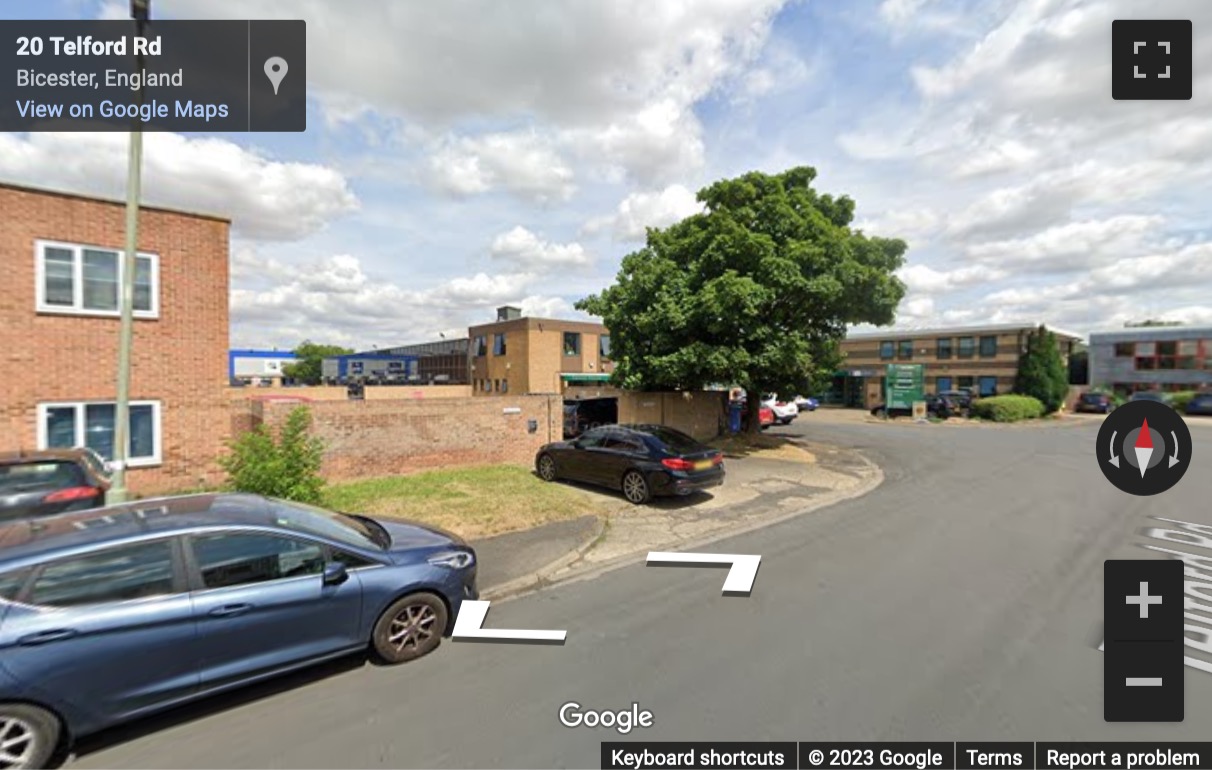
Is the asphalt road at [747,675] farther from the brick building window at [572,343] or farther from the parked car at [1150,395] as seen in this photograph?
the parked car at [1150,395]

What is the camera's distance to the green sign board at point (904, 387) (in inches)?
1168

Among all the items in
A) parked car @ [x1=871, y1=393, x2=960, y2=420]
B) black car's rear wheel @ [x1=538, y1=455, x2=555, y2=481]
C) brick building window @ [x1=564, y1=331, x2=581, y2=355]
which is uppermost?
brick building window @ [x1=564, y1=331, x2=581, y2=355]

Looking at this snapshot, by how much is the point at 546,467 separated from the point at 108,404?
7.69 m

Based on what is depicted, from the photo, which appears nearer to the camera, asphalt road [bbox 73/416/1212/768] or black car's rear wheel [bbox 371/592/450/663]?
asphalt road [bbox 73/416/1212/768]

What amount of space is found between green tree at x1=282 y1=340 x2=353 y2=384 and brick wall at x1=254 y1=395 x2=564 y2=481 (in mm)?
58027

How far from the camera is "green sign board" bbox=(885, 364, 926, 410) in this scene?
1168 inches

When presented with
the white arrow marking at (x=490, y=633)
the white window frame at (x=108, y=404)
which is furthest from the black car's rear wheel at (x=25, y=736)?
the white window frame at (x=108, y=404)

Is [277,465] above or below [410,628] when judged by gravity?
above

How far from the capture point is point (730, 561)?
6.29 metres

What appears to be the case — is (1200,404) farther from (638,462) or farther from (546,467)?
(546,467)

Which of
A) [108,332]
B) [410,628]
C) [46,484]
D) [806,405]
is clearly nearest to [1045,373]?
[806,405]

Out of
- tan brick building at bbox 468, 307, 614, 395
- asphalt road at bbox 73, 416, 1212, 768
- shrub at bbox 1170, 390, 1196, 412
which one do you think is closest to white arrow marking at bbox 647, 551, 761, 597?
asphalt road at bbox 73, 416, 1212, 768

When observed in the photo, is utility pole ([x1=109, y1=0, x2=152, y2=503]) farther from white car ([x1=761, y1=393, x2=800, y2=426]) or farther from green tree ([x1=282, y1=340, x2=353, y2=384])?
green tree ([x1=282, y1=340, x2=353, y2=384])

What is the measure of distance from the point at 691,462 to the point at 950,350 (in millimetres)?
37572
